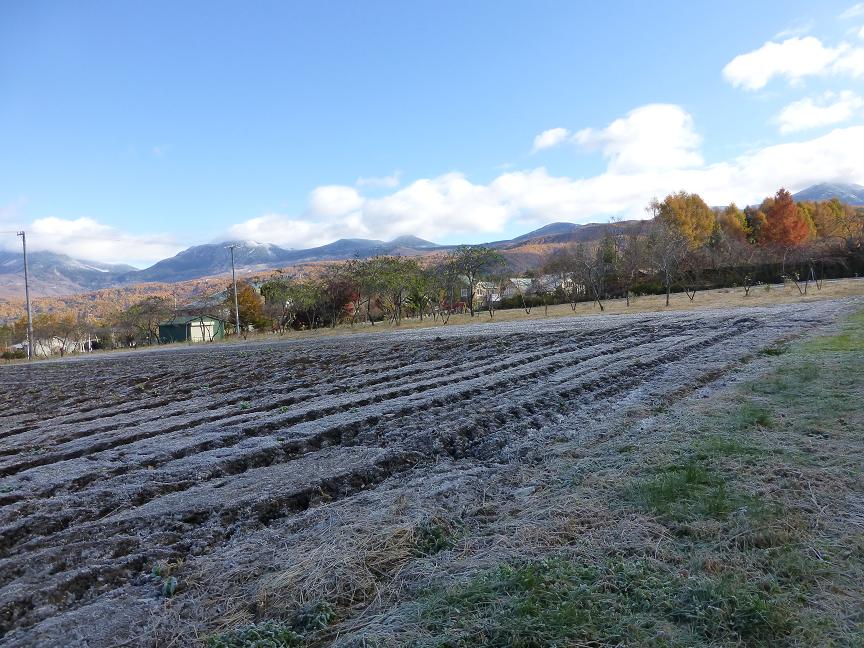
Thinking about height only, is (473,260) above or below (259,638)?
above

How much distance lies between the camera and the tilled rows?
10.4 feet

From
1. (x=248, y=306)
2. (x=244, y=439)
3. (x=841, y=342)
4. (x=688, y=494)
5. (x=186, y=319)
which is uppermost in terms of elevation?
(x=248, y=306)

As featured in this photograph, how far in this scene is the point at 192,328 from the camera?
1738 inches

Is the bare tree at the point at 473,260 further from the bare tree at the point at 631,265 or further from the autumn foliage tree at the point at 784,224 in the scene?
the autumn foliage tree at the point at 784,224

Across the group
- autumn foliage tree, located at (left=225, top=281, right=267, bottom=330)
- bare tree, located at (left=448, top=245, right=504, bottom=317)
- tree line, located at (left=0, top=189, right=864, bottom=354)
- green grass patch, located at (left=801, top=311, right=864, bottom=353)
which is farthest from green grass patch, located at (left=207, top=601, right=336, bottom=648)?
autumn foliage tree, located at (left=225, top=281, right=267, bottom=330)

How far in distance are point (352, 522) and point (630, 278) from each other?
37.5 m

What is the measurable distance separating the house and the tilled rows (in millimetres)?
33616

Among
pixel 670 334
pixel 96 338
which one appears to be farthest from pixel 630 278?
pixel 96 338

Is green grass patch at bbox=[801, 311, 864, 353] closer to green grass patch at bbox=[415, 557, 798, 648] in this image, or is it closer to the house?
green grass patch at bbox=[415, 557, 798, 648]

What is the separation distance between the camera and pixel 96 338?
1889 inches

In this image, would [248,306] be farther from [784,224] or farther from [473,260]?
[784,224]

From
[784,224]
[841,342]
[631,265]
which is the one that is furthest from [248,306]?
[784,224]

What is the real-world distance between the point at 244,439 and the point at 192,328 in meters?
42.2

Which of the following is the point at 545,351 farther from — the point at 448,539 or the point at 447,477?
the point at 448,539
